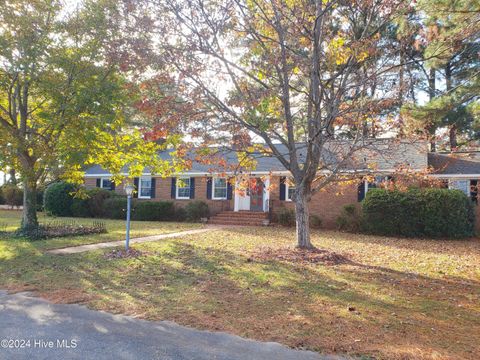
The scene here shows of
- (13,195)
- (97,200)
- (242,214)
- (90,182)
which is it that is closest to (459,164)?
(242,214)

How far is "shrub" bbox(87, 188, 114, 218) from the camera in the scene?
21.9m

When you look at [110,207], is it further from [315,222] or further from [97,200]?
[315,222]

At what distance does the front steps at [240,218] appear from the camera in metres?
18.7

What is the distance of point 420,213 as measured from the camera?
578 inches

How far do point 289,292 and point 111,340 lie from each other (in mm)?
3114

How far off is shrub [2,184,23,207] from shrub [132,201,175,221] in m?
12.5

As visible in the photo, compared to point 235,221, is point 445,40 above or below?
above

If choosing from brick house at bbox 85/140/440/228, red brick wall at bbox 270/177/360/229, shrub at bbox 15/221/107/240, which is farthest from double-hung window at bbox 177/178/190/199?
shrub at bbox 15/221/107/240

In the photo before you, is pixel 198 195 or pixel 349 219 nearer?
pixel 349 219

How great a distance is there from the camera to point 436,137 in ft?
32.4

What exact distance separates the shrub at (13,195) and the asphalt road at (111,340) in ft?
85.3

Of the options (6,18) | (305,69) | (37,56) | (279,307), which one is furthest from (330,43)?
(6,18)

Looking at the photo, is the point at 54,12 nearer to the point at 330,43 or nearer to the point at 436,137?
the point at 330,43

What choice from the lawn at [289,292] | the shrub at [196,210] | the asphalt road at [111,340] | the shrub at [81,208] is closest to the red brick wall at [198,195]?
the shrub at [196,210]
